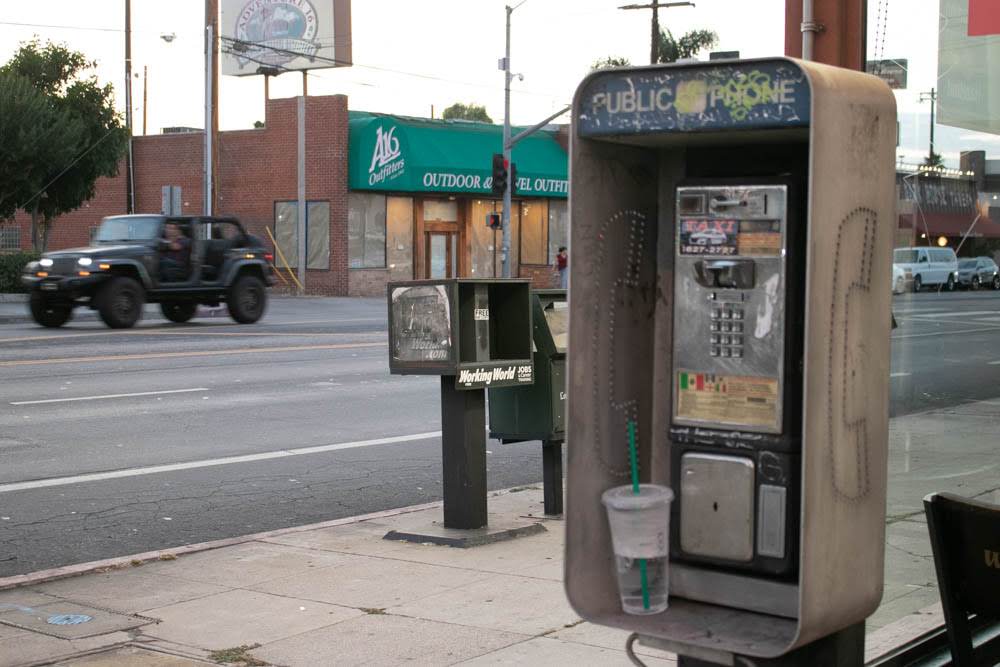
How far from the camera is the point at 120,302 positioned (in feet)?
75.6

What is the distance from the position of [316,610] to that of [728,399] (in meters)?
3.12

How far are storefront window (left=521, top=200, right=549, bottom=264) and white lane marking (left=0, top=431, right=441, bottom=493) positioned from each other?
3433 cm

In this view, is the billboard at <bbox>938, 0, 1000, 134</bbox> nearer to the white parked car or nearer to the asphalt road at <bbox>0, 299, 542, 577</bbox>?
the white parked car

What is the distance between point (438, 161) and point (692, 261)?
127ft

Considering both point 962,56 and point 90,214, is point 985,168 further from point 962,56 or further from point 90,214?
point 90,214

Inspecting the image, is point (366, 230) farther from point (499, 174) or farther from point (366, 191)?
point (499, 174)

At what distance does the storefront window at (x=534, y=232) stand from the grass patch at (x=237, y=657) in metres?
40.7

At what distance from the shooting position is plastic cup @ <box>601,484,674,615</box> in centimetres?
394

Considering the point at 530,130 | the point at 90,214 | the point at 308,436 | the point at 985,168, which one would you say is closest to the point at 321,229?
the point at 530,130

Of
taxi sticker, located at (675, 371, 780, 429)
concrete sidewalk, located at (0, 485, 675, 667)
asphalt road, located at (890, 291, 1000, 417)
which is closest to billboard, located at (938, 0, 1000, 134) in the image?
asphalt road, located at (890, 291, 1000, 417)

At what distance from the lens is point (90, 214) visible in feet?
160

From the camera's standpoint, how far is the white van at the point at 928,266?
5016 mm

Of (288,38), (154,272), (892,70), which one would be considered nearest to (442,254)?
(288,38)

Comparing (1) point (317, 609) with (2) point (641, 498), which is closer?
(2) point (641, 498)
